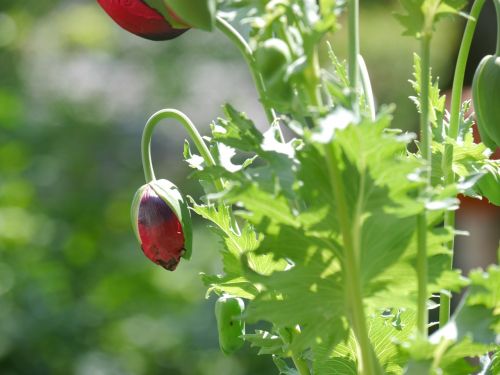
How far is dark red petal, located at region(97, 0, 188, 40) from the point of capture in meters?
0.47

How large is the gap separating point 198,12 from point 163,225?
6.0 inches

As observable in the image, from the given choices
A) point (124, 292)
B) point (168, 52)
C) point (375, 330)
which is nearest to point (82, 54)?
point (168, 52)

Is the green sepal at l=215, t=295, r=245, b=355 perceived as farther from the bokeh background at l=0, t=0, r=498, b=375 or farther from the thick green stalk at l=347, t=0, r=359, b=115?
the bokeh background at l=0, t=0, r=498, b=375

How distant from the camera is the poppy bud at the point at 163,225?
530mm

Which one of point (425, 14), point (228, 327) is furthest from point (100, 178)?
point (425, 14)

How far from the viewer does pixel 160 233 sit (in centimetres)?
53

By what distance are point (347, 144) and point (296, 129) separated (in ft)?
0.07

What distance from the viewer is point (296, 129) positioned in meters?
0.39

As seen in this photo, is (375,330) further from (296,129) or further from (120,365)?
(120,365)

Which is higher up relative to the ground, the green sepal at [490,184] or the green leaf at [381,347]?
the green sepal at [490,184]

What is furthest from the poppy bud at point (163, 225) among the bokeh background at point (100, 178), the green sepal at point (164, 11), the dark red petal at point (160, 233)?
the bokeh background at point (100, 178)

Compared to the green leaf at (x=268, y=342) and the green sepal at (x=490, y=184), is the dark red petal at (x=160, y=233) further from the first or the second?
the green sepal at (x=490, y=184)

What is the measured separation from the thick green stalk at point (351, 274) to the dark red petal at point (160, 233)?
13cm

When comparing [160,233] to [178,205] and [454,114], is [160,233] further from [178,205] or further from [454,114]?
[454,114]
